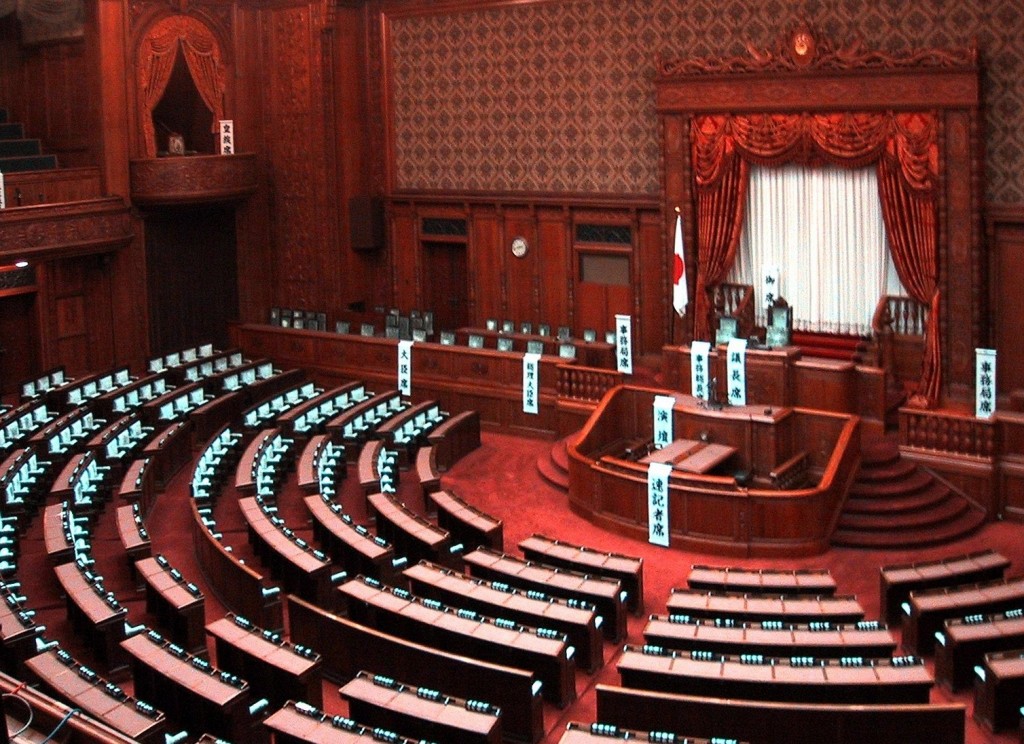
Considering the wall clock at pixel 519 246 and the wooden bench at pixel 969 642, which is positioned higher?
the wall clock at pixel 519 246

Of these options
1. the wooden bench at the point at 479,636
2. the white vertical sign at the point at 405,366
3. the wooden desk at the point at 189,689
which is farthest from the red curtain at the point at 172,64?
the wooden desk at the point at 189,689

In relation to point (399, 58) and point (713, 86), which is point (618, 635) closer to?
Answer: point (713, 86)

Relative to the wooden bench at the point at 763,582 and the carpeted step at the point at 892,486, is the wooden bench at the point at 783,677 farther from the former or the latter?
the carpeted step at the point at 892,486

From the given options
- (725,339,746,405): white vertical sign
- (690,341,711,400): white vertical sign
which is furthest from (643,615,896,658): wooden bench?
(690,341,711,400): white vertical sign

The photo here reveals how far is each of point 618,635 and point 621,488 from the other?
334 centimetres

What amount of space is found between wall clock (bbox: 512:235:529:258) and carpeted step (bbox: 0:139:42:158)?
7.59 metres

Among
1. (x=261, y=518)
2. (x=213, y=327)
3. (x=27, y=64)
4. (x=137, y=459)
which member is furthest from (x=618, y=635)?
(x=27, y=64)

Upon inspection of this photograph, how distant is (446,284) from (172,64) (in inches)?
219

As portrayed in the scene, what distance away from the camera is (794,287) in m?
18.2

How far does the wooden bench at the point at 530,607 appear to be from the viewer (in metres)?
11.0

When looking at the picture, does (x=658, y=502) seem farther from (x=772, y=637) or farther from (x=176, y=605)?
(x=176, y=605)

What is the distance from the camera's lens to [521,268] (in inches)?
819

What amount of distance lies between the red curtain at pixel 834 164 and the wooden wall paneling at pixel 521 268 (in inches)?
117

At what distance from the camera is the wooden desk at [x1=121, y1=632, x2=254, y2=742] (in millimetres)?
9211
